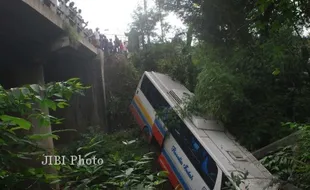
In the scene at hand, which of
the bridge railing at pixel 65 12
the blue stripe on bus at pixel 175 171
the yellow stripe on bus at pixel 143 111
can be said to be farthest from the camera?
the yellow stripe on bus at pixel 143 111

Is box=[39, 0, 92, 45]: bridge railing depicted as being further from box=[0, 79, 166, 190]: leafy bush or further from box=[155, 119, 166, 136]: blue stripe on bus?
box=[0, 79, 166, 190]: leafy bush

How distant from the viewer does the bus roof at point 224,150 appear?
5469mm

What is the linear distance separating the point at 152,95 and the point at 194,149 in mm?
2736

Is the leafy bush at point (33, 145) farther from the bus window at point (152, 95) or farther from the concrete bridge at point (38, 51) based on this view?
the bus window at point (152, 95)

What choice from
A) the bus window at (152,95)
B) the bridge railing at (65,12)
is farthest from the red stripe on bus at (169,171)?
the bridge railing at (65,12)

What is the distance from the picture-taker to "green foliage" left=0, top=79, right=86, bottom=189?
56.2 inches

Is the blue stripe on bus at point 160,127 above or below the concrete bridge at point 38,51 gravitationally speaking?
below

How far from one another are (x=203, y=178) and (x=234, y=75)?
2807 mm

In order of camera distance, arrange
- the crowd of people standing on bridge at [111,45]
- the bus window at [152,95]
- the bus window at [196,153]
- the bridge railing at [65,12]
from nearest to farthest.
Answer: the bus window at [196,153] < the bridge railing at [65,12] < the bus window at [152,95] < the crowd of people standing on bridge at [111,45]

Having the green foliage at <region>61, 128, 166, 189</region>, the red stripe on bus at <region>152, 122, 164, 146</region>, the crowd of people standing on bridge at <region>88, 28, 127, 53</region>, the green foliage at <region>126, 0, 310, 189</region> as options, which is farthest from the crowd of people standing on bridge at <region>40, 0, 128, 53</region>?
the green foliage at <region>61, 128, 166, 189</region>

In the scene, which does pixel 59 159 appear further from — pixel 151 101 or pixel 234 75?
pixel 151 101

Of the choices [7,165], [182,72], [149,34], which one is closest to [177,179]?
[182,72]

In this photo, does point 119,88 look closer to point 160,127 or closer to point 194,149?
point 160,127

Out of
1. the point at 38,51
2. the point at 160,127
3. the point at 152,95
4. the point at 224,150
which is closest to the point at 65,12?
the point at 38,51
